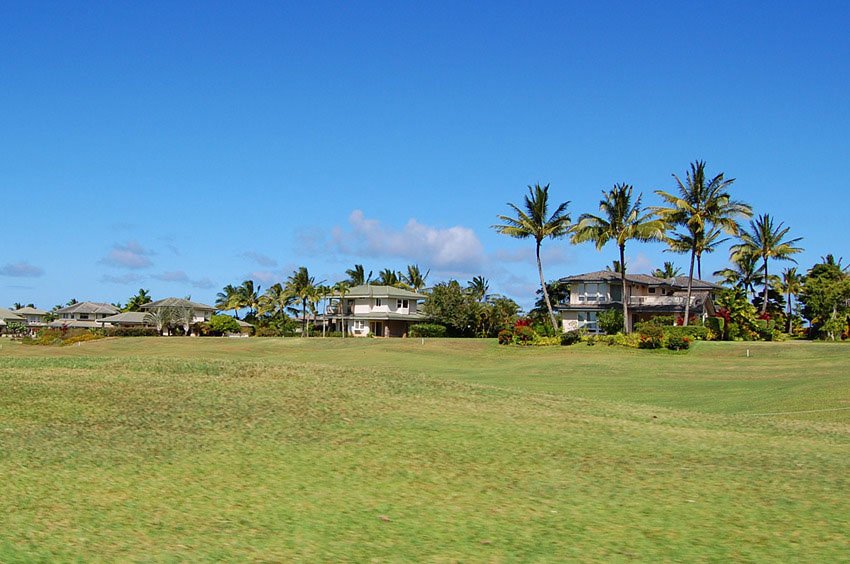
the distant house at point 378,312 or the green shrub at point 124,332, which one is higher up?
A: the distant house at point 378,312

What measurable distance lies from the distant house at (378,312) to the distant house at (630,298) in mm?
21613

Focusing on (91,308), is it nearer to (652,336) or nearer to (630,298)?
(630,298)

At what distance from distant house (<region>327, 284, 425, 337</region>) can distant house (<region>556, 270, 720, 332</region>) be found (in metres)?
21.6

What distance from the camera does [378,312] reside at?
105 metres

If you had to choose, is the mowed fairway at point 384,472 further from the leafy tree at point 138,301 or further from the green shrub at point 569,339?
the leafy tree at point 138,301

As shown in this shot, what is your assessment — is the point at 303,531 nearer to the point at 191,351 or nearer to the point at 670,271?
the point at 191,351

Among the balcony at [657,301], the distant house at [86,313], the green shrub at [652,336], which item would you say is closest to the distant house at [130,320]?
the distant house at [86,313]

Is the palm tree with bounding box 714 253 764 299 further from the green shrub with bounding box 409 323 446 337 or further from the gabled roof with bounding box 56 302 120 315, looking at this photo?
the gabled roof with bounding box 56 302 120 315

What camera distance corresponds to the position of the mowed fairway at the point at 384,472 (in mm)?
8828

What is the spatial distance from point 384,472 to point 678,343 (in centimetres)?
4793

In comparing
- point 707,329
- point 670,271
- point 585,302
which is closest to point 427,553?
point 707,329

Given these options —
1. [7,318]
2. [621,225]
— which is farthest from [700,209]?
[7,318]

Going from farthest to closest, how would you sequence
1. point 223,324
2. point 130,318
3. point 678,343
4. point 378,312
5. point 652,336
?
point 130,318, point 223,324, point 378,312, point 652,336, point 678,343

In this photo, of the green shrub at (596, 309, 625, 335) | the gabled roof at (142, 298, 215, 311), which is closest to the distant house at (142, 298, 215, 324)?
the gabled roof at (142, 298, 215, 311)
